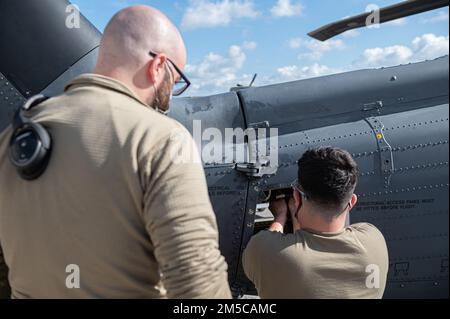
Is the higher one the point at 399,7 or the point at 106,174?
the point at 399,7

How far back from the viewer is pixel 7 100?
296 centimetres

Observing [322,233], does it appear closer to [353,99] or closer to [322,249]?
[322,249]

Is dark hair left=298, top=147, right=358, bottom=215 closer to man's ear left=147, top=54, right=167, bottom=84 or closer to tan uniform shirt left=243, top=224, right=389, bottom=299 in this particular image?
tan uniform shirt left=243, top=224, right=389, bottom=299

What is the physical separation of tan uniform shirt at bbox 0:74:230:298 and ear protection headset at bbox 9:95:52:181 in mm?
24

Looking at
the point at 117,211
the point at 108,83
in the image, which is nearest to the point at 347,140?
the point at 108,83

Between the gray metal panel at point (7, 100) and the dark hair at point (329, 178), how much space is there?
211 centimetres

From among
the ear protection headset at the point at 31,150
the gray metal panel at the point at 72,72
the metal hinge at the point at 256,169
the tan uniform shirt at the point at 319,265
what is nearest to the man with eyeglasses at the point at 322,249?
the tan uniform shirt at the point at 319,265

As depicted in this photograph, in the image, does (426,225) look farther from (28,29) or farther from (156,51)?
(28,29)

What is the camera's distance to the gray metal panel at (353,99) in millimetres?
3319

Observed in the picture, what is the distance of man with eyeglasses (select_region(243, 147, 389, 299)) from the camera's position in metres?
1.81

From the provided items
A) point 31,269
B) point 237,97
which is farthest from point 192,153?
point 237,97

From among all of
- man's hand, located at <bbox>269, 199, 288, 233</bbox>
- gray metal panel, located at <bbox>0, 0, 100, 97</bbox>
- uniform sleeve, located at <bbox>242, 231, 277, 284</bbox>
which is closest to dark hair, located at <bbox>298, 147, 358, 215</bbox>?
uniform sleeve, located at <bbox>242, 231, 277, 284</bbox>

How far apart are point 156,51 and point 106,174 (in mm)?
475
